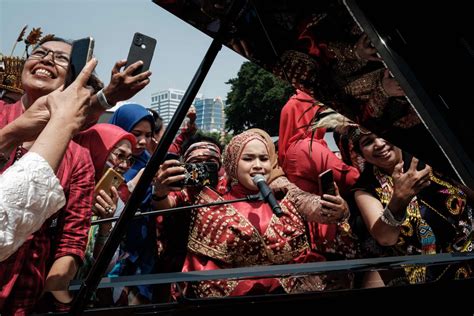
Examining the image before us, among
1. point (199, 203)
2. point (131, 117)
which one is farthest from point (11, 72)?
A: point (199, 203)

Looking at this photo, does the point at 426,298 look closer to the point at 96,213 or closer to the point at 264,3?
the point at 264,3

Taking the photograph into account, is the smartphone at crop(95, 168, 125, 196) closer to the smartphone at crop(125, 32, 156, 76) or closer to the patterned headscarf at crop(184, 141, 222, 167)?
the smartphone at crop(125, 32, 156, 76)

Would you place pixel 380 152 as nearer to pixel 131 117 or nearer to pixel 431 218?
pixel 431 218

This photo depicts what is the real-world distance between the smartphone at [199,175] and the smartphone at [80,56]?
135 cm

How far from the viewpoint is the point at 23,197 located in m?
1.24

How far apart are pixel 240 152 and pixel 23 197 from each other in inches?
77.1

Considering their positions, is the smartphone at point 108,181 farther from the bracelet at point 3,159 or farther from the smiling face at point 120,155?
the bracelet at point 3,159

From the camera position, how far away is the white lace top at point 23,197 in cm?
121

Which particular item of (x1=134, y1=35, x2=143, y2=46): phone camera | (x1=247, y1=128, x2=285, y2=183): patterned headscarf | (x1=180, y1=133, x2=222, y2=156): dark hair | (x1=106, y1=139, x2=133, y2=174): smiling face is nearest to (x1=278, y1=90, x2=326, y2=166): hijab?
(x1=247, y1=128, x2=285, y2=183): patterned headscarf

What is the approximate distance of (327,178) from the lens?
8.61 ft

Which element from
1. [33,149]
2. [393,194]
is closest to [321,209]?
[393,194]

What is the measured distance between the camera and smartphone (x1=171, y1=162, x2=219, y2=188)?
279 cm

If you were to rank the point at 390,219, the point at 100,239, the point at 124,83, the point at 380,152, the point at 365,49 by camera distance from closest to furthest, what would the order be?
the point at 365,49 → the point at 124,83 → the point at 390,219 → the point at 100,239 → the point at 380,152

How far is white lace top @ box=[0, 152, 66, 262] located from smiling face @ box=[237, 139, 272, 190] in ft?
5.94
